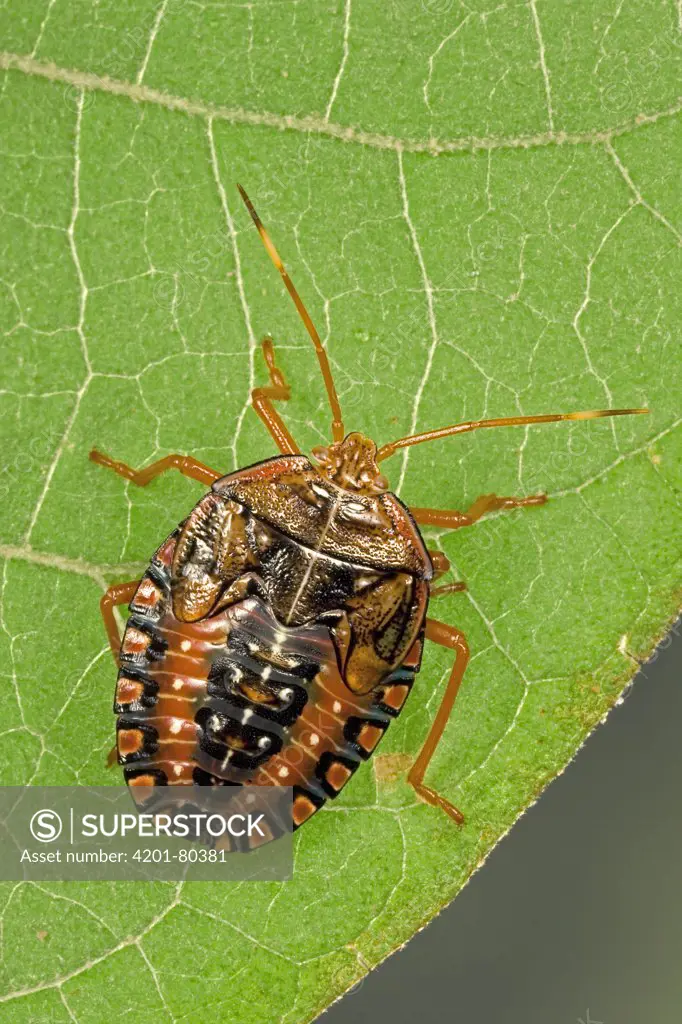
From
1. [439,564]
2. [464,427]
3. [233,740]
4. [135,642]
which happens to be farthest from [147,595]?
[464,427]

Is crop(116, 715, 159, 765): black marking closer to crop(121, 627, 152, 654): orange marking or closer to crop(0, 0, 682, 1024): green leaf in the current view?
crop(121, 627, 152, 654): orange marking

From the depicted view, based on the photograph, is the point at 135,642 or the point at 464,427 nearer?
the point at 135,642

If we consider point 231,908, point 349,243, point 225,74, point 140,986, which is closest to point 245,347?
point 349,243

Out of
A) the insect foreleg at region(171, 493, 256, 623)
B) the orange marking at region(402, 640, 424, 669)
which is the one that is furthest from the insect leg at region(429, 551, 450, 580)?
the insect foreleg at region(171, 493, 256, 623)

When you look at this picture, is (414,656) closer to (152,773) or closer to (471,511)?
(471,511)

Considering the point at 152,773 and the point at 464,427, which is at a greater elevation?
the point at 464,427
